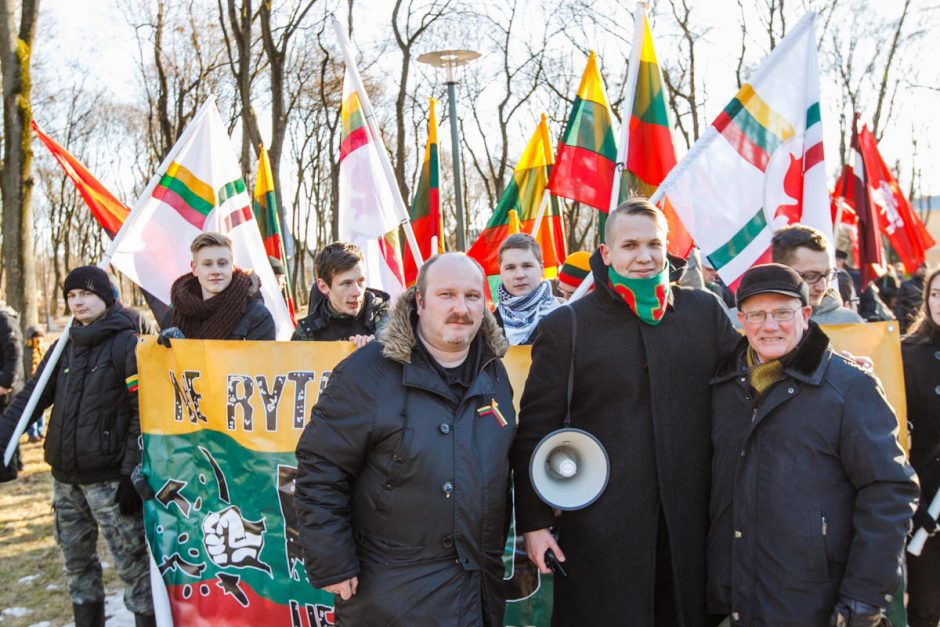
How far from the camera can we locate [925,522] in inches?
134

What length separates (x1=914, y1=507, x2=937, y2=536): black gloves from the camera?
3.40 meters

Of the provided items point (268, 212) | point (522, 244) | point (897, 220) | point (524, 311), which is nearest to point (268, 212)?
point (268, 212)

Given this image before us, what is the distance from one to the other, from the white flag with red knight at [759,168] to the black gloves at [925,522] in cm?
144

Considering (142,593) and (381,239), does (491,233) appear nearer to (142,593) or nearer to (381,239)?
(381,239)

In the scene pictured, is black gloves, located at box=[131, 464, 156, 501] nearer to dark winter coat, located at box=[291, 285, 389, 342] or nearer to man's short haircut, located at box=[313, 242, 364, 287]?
dark winter coat, located at box=[291, 285, 389, 342]

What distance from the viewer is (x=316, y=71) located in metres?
25.4

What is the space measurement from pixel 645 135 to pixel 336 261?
6.45 feet

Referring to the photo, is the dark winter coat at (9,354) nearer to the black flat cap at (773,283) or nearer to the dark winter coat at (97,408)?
the dark winter coat at (97,408)

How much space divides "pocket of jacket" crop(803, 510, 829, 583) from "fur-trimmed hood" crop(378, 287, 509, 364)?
1.20m

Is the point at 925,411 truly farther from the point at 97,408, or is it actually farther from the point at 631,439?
the point at 97,408

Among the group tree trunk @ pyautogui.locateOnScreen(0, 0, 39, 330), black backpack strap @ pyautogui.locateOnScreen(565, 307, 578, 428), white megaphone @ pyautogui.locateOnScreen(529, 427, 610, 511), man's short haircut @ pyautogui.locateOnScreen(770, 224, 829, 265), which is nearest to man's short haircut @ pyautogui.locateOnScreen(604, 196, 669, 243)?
black backpack strap @ pyautogui.locateOnScreen(565, 307, 578, 428)

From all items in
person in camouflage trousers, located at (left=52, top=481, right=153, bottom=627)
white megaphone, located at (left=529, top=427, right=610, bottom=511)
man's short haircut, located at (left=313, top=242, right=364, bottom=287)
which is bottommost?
person in camouflage trousers, located at (left=52, top=481, right=153, bottom=627)

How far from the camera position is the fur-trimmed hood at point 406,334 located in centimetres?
270

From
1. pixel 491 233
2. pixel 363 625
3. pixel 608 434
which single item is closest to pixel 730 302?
pixel 491 233
